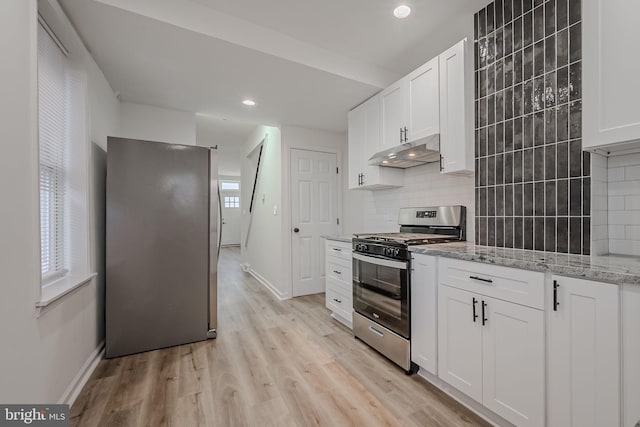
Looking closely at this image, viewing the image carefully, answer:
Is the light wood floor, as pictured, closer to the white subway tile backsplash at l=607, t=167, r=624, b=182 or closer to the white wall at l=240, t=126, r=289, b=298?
the white wall at l=240, t=126, r=289, b=298

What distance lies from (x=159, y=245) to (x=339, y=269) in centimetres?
175

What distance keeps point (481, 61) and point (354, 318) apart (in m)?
2.34

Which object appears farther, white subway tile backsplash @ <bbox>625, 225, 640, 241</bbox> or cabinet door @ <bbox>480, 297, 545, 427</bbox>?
white subway tile backsplash @ <bbox>625, 225, 640, 241</bbox>

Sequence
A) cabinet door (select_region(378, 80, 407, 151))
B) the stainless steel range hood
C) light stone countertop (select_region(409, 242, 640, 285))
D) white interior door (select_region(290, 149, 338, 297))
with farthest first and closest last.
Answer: white interior door (select_region(290, 149, 338, 297))
cabinet door (select_region(378, 80, 407, 151))
the stainless steel range hood
light stone countertop (select_region(409, 242, 640, 285))

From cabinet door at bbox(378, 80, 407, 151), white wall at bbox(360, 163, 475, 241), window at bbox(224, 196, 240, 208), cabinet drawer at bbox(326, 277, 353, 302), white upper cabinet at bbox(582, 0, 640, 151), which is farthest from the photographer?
window at bbox(224, 196, 240, 208)

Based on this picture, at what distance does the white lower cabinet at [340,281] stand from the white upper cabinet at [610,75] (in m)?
1.93

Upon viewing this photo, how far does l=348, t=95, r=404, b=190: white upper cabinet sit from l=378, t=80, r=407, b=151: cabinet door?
0.29 ft

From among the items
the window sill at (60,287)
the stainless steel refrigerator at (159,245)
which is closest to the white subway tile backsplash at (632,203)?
the stainless steel refrigerator at (159,245)

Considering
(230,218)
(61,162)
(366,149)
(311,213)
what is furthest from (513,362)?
(230,218)

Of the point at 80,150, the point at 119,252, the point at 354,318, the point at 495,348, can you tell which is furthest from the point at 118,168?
the point at 495,348

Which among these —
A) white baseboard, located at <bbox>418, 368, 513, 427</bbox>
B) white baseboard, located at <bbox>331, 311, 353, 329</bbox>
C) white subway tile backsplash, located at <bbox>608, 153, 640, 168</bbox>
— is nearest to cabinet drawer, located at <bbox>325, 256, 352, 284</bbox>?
white baseboard, located at <bbox>331, 311, 353, 329</bbox>

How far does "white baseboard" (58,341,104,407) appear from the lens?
165 cm

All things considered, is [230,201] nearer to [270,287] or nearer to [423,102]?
[270,287]

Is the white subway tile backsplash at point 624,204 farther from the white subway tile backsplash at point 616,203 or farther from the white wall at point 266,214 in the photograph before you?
the white wall at point 266,214
